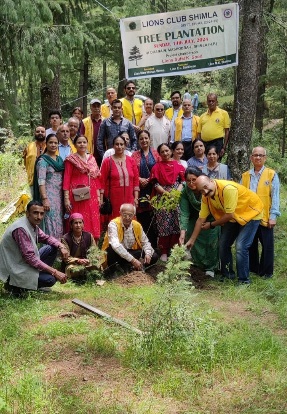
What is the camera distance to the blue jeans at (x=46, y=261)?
6.30 meters

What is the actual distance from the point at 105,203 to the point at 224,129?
263 centimetres

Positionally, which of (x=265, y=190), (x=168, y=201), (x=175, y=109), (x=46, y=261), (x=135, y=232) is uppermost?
(x=175, y=109)

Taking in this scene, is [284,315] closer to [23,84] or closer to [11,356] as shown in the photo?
[11,356]

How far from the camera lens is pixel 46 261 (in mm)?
6781

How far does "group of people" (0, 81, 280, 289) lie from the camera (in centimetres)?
687

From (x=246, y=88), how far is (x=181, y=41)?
1.38 metres

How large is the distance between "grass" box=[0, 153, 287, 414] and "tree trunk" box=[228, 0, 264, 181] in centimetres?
Answer: 342

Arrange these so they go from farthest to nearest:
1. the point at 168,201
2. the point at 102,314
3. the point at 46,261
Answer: the point at 168,201 < the point at 46,261 < the point at 102,314

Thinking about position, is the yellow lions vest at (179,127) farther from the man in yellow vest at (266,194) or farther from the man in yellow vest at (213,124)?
the man in yellow vest at (266,194)

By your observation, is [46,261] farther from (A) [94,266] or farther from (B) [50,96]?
(B) [50,96]

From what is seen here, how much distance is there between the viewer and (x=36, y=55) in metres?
7.27

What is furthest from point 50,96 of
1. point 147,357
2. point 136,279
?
point 147,357

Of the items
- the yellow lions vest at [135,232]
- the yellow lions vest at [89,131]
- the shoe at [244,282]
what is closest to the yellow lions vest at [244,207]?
the shoe at [244,282]

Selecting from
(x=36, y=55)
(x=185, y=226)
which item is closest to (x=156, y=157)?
(x=185, y=226)
